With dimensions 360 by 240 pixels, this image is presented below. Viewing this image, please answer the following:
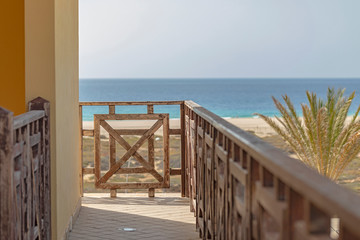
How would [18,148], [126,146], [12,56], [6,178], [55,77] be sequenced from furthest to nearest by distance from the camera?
[126,146], [12,56], [55,77], [18,148], [6,178]

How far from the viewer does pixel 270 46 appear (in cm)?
5647

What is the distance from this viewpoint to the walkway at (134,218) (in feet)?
17.5

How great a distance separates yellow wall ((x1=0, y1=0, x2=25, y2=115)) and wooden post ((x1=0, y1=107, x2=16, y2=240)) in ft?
4.98

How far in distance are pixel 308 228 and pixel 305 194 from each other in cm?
10

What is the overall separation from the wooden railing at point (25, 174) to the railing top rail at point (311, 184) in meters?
1.18

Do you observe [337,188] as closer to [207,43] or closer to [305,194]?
[305,194]

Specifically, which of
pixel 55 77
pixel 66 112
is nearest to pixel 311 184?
pixel 55 77

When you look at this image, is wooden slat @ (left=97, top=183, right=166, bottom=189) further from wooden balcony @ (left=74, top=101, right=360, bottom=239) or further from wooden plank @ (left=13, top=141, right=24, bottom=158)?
wooden plank @ (left=13, top=141, right=24, bottom=158)

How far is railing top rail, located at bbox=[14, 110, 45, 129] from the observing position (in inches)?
122

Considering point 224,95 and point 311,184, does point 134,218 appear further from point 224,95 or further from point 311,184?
point 224,95

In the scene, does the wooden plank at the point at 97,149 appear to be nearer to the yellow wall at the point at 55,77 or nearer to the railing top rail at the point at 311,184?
the yellow wall at the point at 55,77

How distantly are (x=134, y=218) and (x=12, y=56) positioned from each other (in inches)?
89.8

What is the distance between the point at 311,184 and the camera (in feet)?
5.19

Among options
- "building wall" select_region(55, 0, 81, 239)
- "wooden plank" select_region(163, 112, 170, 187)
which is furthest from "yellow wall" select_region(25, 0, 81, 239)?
"wooden plank" select_region(163, 112, 170, 187)
